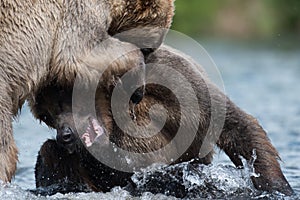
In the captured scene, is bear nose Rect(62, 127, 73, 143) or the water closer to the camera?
bear nose Rect(62, 127, 73, 143)

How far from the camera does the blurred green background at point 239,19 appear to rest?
29.0 meters

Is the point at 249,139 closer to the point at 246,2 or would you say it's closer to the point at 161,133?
the point at 161,133

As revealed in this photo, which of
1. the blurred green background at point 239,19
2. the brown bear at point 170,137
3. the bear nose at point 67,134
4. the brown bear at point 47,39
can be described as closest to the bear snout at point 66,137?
the bear nose at point 67,134

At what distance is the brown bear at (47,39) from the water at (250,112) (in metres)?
0.64

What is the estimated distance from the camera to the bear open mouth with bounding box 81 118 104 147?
251 inches

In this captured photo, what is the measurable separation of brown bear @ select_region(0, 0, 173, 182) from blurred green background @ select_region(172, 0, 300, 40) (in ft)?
73.2

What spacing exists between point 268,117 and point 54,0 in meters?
6.26

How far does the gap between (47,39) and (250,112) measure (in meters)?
6.47

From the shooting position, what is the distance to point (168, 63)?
688cm

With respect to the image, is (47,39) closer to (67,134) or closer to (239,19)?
(67,134)

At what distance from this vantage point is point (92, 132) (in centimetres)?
639

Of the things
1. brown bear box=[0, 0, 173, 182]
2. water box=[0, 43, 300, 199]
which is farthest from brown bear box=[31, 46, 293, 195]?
brown bear box=[0, 0, 173, 182]

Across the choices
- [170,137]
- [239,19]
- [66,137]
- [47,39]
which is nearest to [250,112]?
[170,137]

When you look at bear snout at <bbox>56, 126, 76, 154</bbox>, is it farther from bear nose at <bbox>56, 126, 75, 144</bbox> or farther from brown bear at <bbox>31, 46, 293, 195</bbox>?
brown bear at <bbox>31, 46, 293, 195</bbox>
